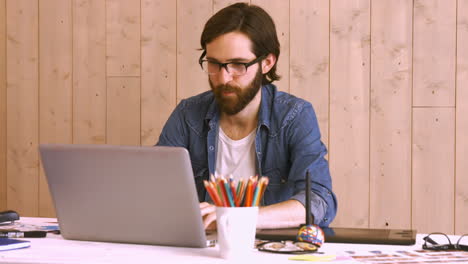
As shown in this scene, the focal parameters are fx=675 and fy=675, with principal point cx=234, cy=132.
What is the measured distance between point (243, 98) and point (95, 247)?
0.86 metres

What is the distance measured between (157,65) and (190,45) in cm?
18

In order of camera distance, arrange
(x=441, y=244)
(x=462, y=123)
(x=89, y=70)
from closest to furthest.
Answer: (x=441, y=244) → (x=462, y=123) → (x=89, y=70)

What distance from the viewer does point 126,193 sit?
1.42 meters

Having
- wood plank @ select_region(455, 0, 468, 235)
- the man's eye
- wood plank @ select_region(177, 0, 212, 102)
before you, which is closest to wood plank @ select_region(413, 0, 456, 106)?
wood plank @ select_region(455, 0, 468, 235)

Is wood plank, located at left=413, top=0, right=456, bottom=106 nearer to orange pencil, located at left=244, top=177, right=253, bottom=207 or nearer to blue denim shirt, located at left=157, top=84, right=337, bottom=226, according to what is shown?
blue denim shirt, located at left=157, top=84, right=337, bottom=226

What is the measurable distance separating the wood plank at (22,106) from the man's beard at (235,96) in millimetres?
1409

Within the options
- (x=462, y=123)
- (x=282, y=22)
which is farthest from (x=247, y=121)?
(x=462, y=123)

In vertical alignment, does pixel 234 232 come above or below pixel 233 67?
below

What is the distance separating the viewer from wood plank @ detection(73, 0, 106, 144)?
3168mm

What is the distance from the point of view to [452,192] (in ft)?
9.36

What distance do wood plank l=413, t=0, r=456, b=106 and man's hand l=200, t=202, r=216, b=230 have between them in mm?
1477

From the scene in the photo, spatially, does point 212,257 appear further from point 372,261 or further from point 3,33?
point 3,33

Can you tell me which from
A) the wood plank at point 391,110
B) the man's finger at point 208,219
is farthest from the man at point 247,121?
the wood plank at point 391,110

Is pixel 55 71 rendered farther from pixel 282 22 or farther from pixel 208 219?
pixel 208 219
